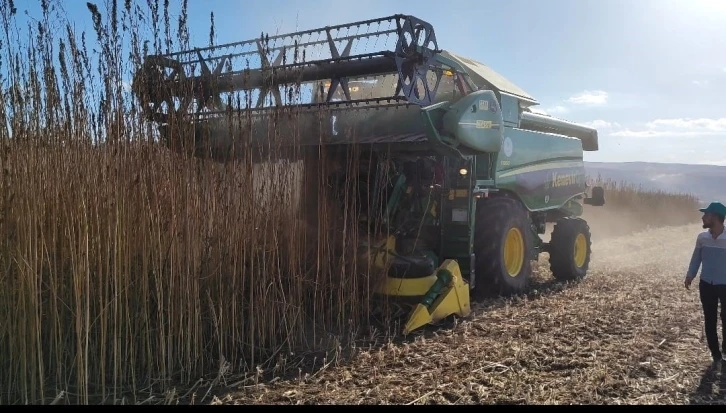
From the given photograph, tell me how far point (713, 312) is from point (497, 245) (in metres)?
1.99

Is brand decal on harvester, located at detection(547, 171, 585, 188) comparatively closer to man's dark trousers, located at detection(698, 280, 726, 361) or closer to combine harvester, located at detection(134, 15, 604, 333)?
combine harvester, located at detection(134, 15, 604, 333)

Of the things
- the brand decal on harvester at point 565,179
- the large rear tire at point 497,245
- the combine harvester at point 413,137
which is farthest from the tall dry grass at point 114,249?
the brand decal on harvester at point 565,179

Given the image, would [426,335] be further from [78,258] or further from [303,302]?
[78,258]

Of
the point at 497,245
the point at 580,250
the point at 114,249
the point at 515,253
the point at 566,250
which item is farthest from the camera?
the point at 580,250

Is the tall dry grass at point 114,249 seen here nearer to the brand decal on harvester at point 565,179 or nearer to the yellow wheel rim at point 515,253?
the yellow wheel rim at point 515,253

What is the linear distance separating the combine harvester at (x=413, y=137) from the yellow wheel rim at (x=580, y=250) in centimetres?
107

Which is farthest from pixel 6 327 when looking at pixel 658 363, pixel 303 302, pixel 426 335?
pixel 658 363

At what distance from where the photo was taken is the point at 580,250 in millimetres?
8180

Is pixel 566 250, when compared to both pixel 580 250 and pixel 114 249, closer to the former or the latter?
pixel 580 250

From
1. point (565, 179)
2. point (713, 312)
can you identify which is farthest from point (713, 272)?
point (565, 179)

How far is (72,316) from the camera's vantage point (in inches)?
128

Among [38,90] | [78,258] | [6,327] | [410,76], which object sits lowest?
[6,327]

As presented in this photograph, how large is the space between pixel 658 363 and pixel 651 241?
11.8 meters

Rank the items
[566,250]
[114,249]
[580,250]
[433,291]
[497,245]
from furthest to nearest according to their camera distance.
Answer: [580,250] < [566,250] < [497,245] < [433,291] < [114,249]
